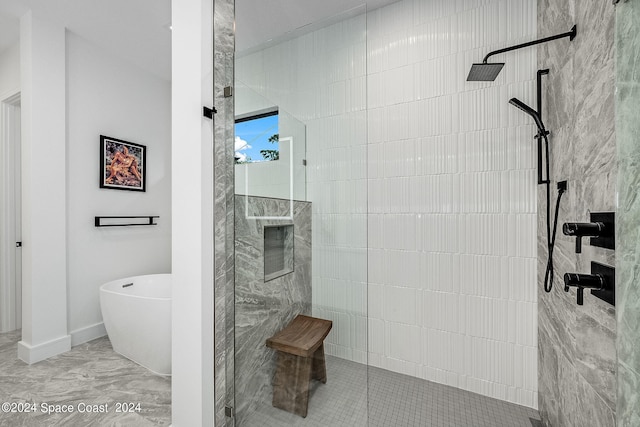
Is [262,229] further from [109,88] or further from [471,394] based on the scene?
[109,88]

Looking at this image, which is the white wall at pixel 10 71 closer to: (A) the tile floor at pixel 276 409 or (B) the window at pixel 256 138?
(A) the tile floor at pixel 276 409

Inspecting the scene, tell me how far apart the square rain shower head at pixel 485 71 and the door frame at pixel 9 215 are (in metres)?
4.04

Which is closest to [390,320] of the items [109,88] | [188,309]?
[188,309]

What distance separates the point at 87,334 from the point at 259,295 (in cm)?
230

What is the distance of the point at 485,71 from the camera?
4.94 ft

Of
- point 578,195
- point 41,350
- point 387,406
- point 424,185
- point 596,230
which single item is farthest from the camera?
point 41,350

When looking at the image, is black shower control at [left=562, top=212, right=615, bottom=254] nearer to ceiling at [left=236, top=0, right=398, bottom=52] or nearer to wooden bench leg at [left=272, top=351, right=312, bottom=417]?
wooden bench leg at [left=272, top=351, right=312, bottom=417]

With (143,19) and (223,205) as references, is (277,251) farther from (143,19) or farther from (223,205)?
(143,19)

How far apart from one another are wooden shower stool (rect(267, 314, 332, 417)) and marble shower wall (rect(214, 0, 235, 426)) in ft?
0.86

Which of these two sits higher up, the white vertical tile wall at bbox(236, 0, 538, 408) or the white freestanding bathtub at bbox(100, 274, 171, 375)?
the white vertical tile wall at bbox(236, 0, 538, 408)

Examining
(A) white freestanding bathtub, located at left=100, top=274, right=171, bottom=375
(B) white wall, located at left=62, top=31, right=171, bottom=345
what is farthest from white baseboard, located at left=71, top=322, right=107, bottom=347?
(A) white freestanding bathtub, located at left=100, top=274, right=171, bottom=375

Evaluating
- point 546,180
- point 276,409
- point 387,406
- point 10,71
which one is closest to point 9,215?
point 10,71

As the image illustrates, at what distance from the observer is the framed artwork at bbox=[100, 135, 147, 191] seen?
276 centimetres

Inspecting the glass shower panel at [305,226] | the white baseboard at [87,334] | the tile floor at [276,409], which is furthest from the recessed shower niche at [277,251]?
the white baseboard at [87,334]
